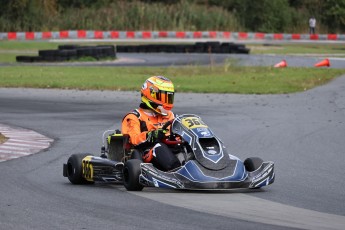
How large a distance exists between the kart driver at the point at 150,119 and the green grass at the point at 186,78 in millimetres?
12130

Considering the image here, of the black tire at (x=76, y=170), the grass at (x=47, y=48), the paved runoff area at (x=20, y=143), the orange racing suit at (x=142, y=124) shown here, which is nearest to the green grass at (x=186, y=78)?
the paved runoff area at (x=20, y=143)

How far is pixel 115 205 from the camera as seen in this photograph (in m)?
7.98

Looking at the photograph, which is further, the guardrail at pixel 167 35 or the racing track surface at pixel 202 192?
the guardrail at pixel 167 35

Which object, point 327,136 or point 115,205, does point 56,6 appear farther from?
point 115,205

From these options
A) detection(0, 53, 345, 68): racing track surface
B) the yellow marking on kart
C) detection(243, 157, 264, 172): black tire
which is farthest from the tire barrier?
detection(243, 157, 264, 172): black tire

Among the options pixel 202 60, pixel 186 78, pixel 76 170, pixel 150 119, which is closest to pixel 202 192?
pixel 150 119

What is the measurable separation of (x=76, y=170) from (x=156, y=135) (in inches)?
35.8

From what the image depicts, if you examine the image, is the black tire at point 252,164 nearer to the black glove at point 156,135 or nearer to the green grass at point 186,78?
the black glove at point 156,135

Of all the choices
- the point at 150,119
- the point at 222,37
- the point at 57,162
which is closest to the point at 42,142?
the point at 57,162

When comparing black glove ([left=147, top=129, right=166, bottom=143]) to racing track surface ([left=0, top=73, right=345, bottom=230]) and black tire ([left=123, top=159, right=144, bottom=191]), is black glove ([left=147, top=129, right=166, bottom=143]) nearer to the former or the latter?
black tire ([left=123, top=159, right=144, bottom=191])

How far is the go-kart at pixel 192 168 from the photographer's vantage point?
874 centimetres

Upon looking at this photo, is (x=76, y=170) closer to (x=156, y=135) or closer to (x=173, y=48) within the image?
(x=156, y=135)

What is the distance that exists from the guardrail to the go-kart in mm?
44913

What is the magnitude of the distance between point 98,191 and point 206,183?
1.03 meters
